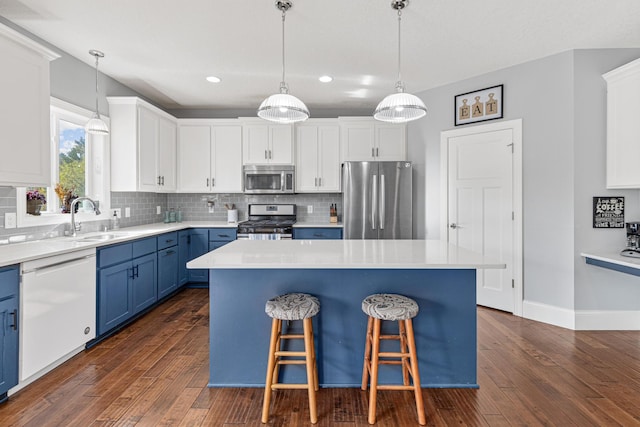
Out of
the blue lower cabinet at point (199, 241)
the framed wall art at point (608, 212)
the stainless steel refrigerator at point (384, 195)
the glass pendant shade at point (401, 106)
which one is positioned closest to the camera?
the glass pendant shade at point (401, 106)

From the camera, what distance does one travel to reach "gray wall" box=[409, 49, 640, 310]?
10.2ft

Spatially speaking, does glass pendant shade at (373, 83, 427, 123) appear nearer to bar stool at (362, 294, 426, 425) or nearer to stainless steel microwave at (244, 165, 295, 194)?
bar stool at (362, 294, 426, 425)

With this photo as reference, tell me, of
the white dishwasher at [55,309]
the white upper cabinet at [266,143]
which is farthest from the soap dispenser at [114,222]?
the white upper cabinet at [266,143]

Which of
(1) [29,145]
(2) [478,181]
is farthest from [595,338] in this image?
(1) [29,145]

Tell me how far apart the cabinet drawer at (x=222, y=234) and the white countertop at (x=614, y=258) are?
384 centimetres

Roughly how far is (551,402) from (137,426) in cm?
237

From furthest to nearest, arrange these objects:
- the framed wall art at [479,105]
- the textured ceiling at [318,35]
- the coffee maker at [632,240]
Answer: the framed wall art at [479,105] → the coffee maker at [632,240] → the textured ceiling at [318,35]

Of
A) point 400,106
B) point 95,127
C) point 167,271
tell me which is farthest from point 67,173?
point 400,106

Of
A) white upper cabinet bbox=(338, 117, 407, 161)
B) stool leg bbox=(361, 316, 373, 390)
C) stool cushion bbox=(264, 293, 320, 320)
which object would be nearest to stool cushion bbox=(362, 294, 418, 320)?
stool leg bbox=(361, 316, 373, 390)

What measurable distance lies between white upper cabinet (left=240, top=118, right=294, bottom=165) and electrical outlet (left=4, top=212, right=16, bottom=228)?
263 cm

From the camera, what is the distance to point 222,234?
175 inches

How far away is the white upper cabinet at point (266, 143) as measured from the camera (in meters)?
4.66

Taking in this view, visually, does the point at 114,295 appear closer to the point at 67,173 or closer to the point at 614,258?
the point at 67,173

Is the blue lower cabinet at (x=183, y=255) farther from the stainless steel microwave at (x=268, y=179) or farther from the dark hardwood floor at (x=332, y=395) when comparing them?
the dark hardwood floor at (x=332, y=395)
